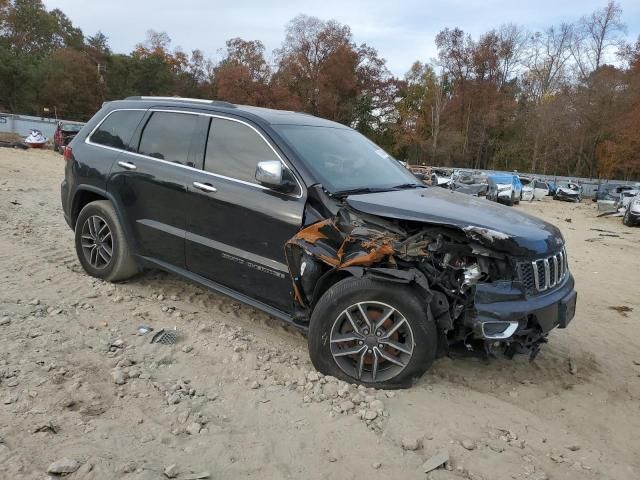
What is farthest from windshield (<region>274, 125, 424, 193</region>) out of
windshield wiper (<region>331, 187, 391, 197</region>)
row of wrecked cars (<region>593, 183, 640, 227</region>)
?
row of wrecked cars (<region>593, 183, 640, 227</region>)

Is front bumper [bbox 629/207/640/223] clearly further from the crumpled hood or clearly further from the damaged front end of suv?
the damaged front end of suv

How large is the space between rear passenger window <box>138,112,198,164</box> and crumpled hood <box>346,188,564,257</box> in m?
1.64

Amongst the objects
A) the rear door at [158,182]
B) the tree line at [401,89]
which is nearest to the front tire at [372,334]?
the rear door at [158,182]

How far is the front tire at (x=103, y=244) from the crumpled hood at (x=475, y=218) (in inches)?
97.1

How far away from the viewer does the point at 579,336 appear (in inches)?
191

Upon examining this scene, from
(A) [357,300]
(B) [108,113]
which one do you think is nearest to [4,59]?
(B) [108,113]

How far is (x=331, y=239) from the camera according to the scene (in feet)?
11.3

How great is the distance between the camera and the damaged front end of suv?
320cm

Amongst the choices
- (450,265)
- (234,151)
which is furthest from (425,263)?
(234,151)

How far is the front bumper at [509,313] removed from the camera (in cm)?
317

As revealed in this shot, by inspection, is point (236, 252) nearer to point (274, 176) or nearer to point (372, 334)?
point (274, 176)

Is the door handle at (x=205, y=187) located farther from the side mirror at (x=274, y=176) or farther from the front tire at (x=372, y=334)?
the front tire at (x=372, y=334)

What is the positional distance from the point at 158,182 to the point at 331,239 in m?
1.81

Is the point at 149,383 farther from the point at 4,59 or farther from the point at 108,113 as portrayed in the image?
the point at 4,59
